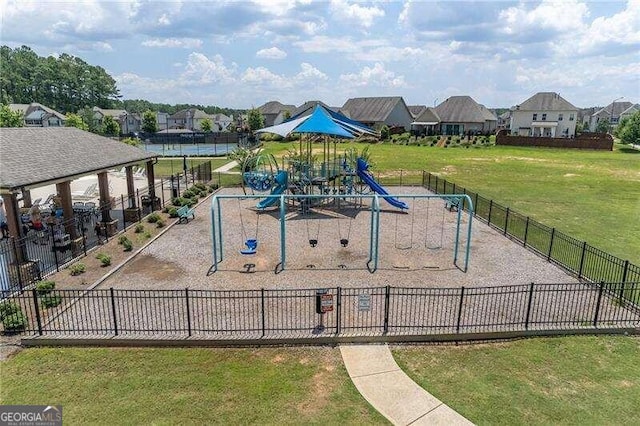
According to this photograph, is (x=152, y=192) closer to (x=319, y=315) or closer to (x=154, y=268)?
(x=154, y=268)

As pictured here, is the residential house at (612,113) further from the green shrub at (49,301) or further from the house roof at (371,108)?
the green shrub at (49,301)

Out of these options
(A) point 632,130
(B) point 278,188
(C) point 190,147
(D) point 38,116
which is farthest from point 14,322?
(D) point 38,116

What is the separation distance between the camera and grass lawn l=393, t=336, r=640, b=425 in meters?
7.76

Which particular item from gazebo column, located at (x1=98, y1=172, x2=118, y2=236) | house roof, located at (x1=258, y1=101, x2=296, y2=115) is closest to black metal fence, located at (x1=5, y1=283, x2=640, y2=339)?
gazebo column, located at (x1=98, y1=172, x2=118, y2=236)

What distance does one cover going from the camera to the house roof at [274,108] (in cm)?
10588

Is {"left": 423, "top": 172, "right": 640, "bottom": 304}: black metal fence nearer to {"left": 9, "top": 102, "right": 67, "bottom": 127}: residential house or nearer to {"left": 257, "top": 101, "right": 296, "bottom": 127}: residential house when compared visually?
{"left": 257, "top": 101, "right": 296, "bottom": 127}: residential house

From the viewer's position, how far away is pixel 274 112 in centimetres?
10544

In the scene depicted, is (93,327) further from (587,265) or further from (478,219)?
(478,219)

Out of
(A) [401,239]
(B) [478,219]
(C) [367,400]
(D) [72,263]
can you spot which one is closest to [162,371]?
(C) [367,400]

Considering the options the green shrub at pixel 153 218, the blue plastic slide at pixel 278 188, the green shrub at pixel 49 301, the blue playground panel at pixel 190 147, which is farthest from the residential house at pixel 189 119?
the green shrub at pixel 49 301

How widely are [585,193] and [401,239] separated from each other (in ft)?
65.3

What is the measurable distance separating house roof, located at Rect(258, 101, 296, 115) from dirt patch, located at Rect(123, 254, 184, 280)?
309 ft

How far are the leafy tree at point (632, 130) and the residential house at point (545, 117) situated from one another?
8.39 meters

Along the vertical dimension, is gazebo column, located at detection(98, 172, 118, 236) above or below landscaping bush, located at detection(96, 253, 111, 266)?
above
